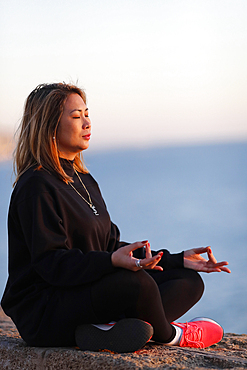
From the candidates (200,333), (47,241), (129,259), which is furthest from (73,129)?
(200,333)

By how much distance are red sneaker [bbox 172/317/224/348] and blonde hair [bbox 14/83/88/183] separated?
0.85 m

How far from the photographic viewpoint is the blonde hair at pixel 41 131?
1940mm

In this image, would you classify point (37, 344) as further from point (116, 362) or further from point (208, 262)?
point (208, 262)

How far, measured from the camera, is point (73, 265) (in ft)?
5.41

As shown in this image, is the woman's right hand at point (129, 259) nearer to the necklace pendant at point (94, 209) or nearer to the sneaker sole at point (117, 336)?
the sneaker sole at point (117, 336)

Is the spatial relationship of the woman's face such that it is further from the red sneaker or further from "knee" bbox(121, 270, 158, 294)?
the red sneaker

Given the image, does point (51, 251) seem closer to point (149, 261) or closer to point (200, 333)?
point (149, 261)

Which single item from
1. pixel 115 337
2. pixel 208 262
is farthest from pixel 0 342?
pixel 208 262

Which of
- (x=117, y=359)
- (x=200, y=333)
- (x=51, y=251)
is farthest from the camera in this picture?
(x=200, y=333)

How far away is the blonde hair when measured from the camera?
1.94 meters

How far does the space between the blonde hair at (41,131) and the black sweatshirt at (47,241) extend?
0.07 m

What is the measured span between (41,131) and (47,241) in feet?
1.77

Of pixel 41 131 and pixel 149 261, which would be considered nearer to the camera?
pixel 149 261

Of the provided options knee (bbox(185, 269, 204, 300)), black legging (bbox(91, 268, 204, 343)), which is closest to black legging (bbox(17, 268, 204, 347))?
black legging (bbox(91, 268, 204, 343))
